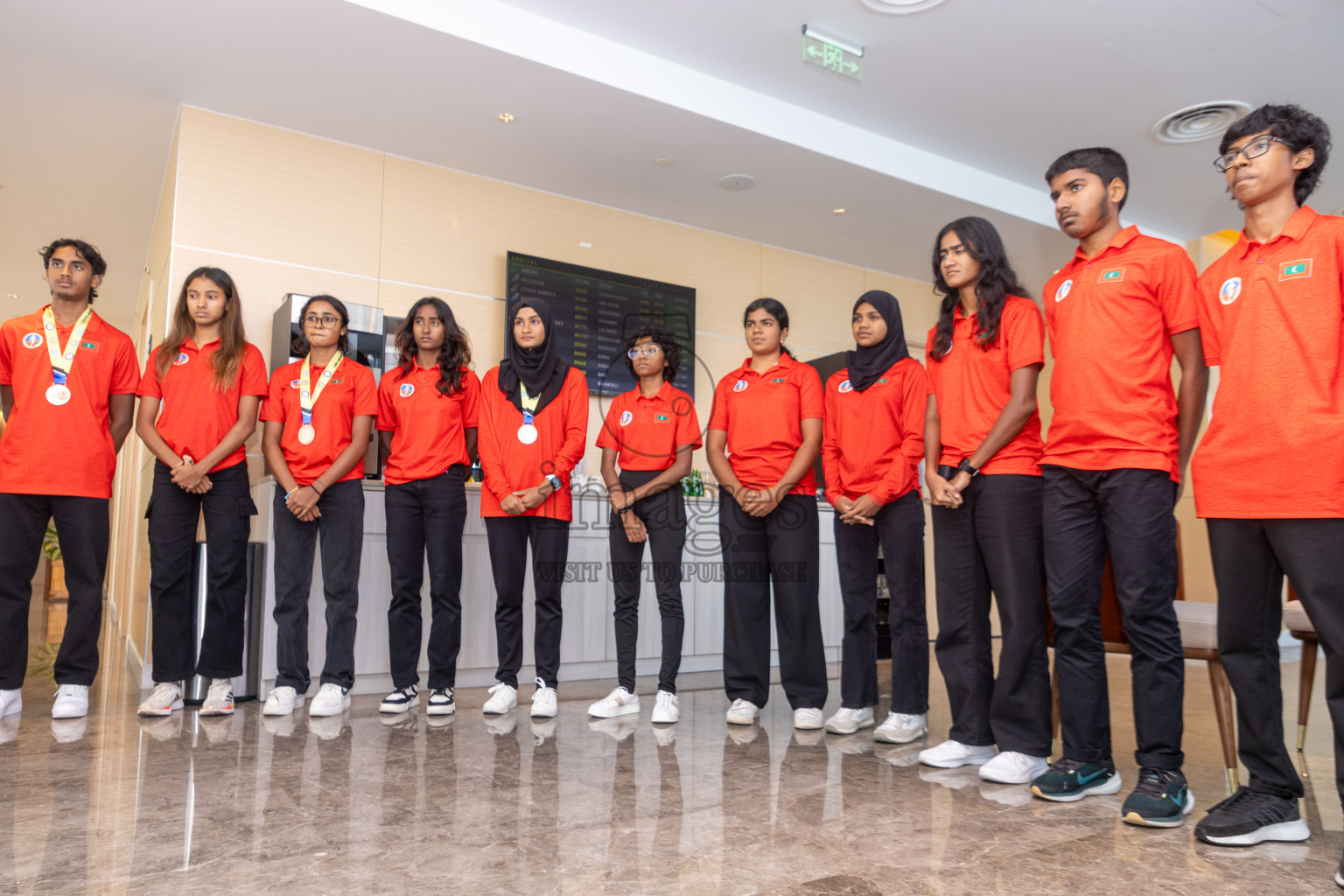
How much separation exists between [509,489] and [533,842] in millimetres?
1623

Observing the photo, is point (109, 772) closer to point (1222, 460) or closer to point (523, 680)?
point (523, 680)

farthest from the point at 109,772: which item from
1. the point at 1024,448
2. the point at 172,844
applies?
the point at 1024,448

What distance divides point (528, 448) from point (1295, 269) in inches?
94.4

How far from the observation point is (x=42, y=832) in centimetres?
182

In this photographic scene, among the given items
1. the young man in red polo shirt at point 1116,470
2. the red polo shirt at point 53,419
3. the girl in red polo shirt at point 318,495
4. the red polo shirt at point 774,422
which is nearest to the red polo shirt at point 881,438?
the red polo shirt at point 774,422

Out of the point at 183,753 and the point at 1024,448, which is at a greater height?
the point at 1024,448

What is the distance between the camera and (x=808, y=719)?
3.05 metres

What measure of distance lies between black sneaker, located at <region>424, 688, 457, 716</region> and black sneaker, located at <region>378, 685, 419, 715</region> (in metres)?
0.07

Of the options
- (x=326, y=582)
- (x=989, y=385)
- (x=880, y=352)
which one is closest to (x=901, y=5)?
(x=880, y=352)

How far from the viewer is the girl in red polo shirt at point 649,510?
327cm

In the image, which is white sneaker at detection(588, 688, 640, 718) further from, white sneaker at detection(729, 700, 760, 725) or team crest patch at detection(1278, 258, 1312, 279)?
team crest patch at detection(1278, 258, 1312, 279)

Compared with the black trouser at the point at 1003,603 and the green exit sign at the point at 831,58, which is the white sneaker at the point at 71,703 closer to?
the black trouser at the point at 1003,603

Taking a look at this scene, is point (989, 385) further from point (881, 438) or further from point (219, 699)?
point (219, 699)

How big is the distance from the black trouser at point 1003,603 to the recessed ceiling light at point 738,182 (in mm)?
2958
